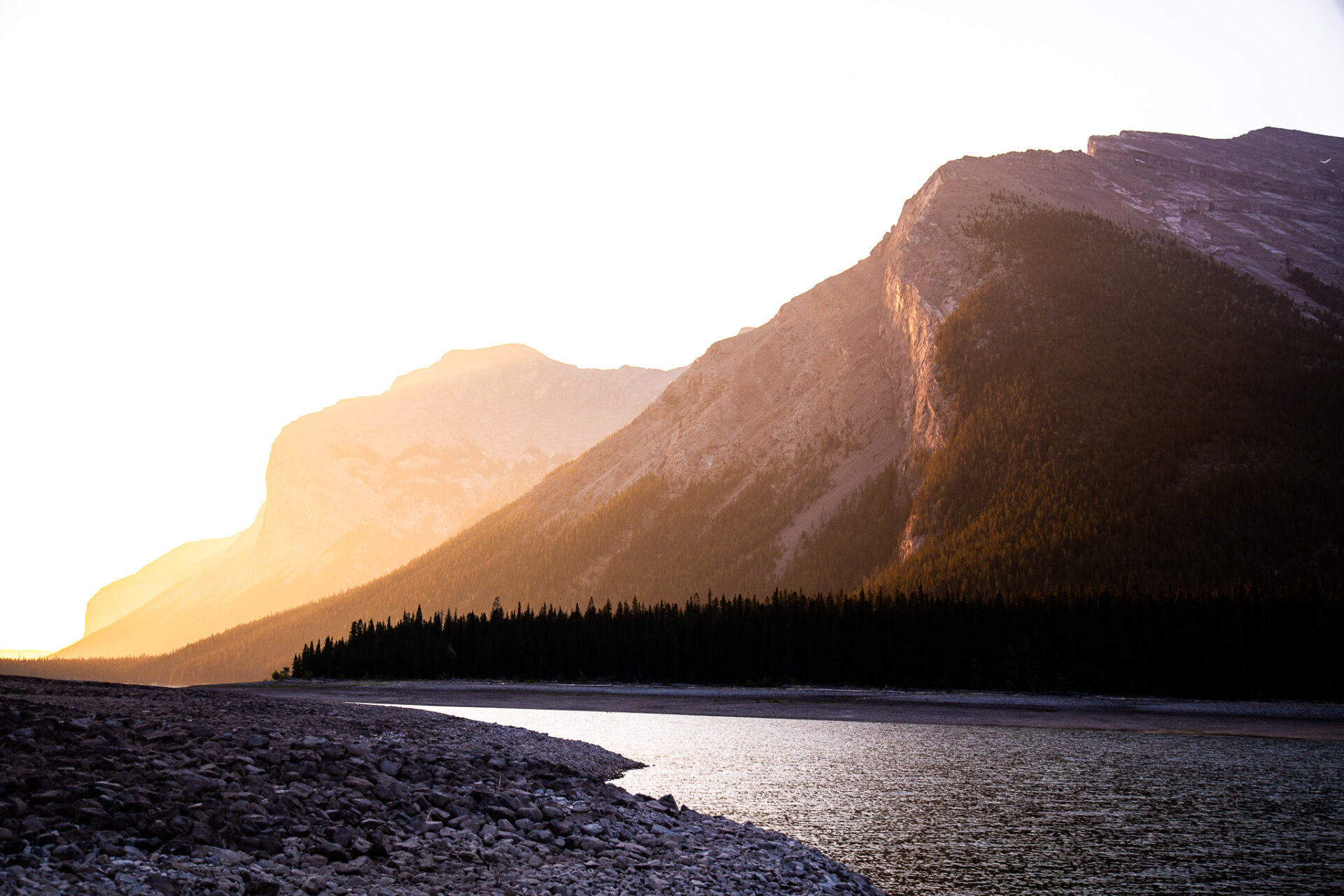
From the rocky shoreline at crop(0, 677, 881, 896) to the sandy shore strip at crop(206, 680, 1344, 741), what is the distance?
5487 centimetres

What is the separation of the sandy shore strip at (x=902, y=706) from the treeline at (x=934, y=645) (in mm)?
4788

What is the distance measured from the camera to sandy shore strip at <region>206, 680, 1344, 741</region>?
72.2 m

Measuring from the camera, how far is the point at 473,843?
2011 cm

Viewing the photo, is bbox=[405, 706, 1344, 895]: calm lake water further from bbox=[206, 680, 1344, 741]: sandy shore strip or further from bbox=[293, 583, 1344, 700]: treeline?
bbox=[293, 583, 1344, 700]: treeline

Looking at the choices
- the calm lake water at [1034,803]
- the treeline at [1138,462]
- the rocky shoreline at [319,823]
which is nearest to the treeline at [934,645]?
the treeline at [1138,462]

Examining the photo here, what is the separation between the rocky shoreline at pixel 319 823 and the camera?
15.5 meters

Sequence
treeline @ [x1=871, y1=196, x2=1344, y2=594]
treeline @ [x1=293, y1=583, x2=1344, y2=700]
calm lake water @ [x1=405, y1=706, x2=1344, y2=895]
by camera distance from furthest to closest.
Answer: treeline @ [x1=871, y1=196, x2=1344, y2=594] < treeline @ [x1=293, y1=583, x2=1344, y2=700] < calm lake water @ [x1=405, y1=706, x2=1344, y2=895]

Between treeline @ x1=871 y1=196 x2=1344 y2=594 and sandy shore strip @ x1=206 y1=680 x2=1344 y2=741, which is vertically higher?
treeline @ x1=871 y1=196 x2=1344 y2=594

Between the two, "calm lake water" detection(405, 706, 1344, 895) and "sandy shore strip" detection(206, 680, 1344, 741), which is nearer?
"calm lake water" detection(405, 706, 1344, 895)

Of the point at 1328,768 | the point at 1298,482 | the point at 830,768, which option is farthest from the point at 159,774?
the point at 1298,482

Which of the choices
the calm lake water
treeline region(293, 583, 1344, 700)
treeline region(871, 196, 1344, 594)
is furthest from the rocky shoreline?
treeline region(871, 196, 1344, 594)

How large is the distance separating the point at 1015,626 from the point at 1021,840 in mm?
84975

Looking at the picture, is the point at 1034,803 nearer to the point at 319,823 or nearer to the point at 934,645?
the point at 319,823

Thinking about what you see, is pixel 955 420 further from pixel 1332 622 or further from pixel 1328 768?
pixel 1328 768
